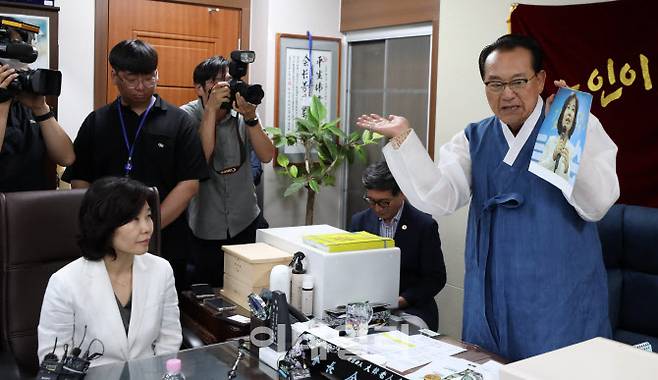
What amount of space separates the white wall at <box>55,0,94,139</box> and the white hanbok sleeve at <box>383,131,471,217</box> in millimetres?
2648

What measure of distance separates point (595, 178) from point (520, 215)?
0.21 metres

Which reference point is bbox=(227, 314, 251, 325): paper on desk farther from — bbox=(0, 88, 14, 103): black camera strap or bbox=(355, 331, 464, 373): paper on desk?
bbox=(0, 88, 14, 103): black camera strap

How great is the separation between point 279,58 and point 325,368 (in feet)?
9.88

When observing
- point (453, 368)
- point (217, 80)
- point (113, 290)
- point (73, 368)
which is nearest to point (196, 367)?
point (73, 368)

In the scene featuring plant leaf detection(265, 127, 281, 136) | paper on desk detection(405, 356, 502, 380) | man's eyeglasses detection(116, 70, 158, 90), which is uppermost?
man's eyeglasses detection(116, 70, 158, 90)

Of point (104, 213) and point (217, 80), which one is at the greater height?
point (217, 80)

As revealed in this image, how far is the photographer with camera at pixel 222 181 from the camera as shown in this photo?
295 centimetres

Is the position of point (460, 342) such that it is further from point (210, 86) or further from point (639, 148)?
point (210, 86)

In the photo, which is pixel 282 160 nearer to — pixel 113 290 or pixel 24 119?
pixel 24 119

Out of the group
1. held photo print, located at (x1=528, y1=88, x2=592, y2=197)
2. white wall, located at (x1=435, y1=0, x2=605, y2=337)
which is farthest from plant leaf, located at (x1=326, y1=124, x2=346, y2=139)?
held photo print, located at (x1=528, y1=88, x2=592, y2=197)

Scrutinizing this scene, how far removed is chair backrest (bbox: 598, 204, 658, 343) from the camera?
6.80 feet

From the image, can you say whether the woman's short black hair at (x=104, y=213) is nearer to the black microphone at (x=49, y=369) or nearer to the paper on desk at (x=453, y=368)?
the black microphone at (x=49, y=369)

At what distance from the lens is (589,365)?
0.93m

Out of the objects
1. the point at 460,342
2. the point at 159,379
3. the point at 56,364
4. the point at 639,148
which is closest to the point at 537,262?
the point at 460,342
